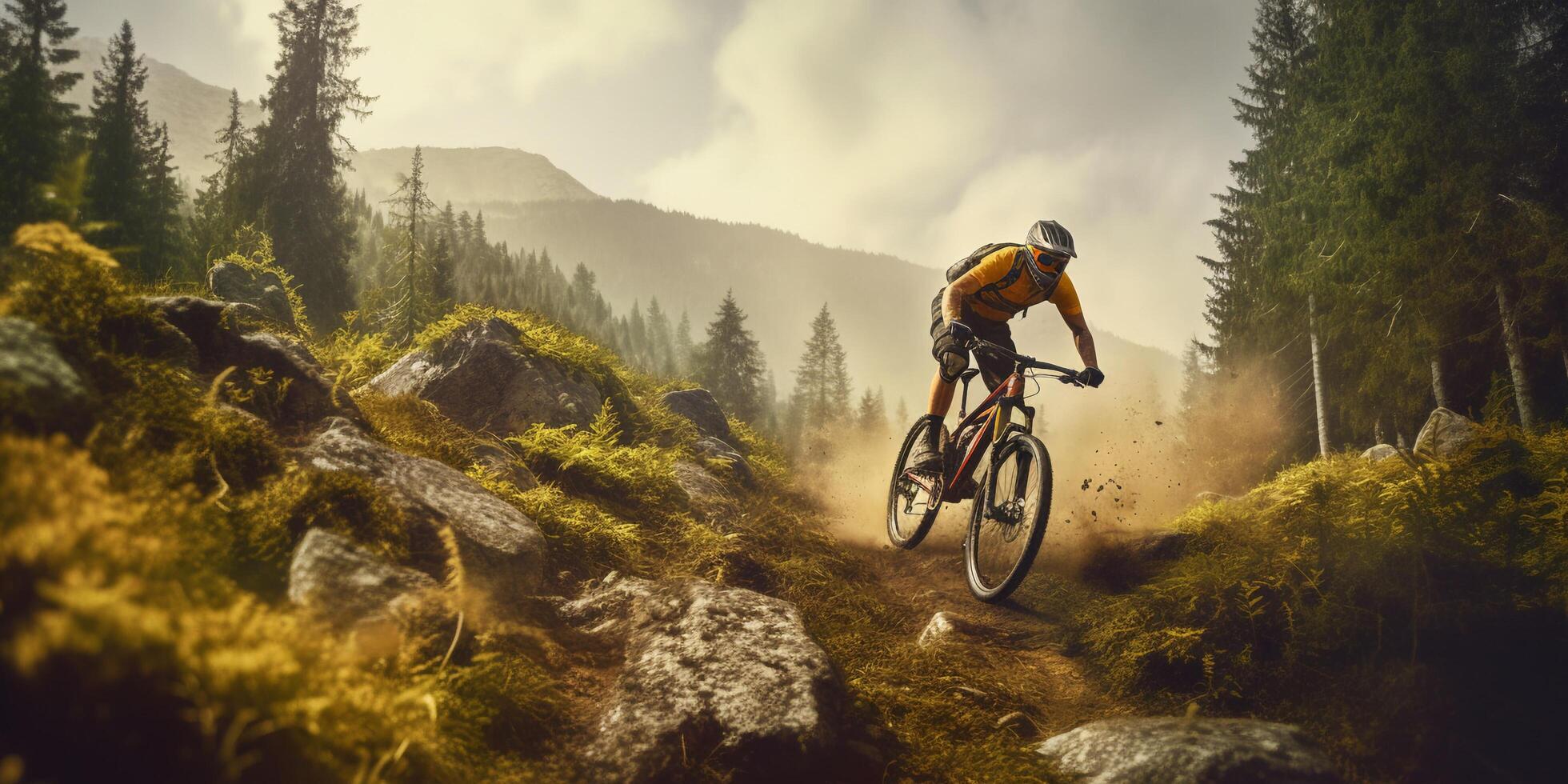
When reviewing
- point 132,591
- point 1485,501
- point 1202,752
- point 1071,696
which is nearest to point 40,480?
point 132,591

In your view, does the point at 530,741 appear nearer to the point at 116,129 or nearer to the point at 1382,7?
the point at 1382,7

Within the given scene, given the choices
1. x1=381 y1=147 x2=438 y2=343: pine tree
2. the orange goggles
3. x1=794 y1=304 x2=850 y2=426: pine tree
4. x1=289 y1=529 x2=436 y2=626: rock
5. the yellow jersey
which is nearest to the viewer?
x1=289 y1=529 x2=436 y2=626: rock

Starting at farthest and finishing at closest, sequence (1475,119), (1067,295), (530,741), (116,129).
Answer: (116,129), (1475,119), (1067,295), (530,741)

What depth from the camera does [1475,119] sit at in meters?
12.4

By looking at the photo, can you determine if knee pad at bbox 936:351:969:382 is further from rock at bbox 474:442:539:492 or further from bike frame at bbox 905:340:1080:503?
rock at bbox 474:442:539:492

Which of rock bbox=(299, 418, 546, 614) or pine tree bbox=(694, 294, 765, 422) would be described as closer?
rock bbox=(299, 418, 546, 614)

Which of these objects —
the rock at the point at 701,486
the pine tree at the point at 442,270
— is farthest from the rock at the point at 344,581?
the pine tree at the point at 442,270

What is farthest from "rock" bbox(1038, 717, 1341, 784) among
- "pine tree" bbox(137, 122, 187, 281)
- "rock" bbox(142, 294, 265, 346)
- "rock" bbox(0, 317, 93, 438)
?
"pine tree" bbox(137, 122, 187, 281)

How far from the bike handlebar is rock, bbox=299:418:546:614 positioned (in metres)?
4.20

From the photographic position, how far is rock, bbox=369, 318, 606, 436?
22.7ft

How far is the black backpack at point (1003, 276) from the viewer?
6.25 meters

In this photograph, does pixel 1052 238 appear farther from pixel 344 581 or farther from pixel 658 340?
pixel 658 340

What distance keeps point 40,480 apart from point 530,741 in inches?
80.8

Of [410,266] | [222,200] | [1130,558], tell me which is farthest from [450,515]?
[222,200]
